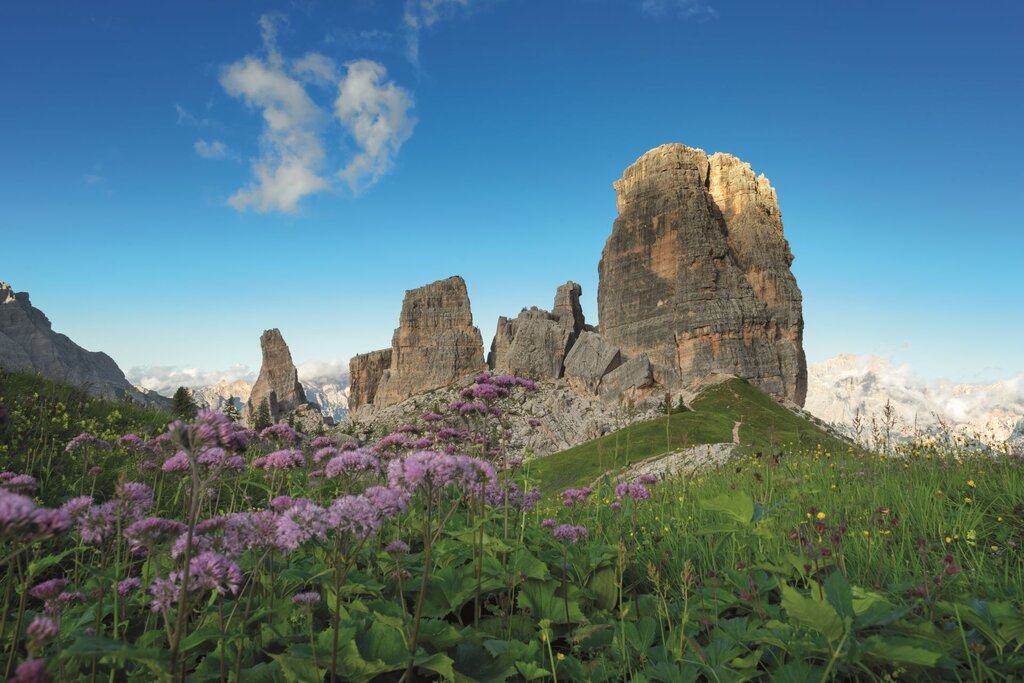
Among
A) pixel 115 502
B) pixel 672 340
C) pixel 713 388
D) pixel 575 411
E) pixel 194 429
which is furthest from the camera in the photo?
pixel 672 340

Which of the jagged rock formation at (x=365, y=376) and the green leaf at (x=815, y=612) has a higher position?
the jagged rock formation at (x=365, y=376)

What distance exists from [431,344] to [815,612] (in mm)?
124908

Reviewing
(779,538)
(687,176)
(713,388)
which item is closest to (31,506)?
(779,538)

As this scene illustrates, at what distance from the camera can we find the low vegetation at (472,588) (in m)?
3.15

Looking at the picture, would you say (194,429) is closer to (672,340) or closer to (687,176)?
(672,340)

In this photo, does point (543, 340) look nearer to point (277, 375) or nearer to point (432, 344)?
point (432, 344)

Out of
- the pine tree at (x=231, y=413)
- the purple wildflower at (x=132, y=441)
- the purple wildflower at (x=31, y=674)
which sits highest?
the pine tree at (x=231, y=413)

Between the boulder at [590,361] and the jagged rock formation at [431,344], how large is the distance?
27.9 meters

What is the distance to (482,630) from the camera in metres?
4.60

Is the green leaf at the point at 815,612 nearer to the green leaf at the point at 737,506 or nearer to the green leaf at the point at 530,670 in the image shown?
the green leaf at the point at 737,506

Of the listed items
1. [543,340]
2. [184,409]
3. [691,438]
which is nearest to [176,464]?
[184,409]

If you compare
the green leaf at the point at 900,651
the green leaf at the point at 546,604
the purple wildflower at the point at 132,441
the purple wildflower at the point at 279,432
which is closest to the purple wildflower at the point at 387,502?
the green leaf at the point at 546,604

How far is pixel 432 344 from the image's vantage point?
126 metres

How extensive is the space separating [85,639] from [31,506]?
2.21 feet
